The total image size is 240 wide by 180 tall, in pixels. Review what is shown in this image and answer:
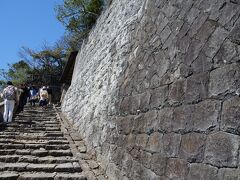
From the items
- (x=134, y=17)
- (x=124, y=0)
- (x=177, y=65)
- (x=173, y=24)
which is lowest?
(x=177, y=65)

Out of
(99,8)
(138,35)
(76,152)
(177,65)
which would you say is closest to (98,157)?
(76,152)

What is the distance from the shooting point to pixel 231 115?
245 cm

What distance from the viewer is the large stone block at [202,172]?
2.55m

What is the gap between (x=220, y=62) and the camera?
8.93 ft

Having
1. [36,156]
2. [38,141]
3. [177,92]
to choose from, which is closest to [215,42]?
[177,92]

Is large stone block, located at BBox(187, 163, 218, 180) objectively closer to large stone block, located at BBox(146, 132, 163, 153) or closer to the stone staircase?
large stone block, located at BBox(146, 132, 163, 153)

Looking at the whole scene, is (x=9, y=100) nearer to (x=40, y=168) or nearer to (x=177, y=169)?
(x=40, y=168)

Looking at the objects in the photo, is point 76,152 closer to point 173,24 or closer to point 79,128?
point 79,128

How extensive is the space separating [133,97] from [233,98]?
8.45 feet

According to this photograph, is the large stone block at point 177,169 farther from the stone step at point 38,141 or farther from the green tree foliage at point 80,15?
the green tree foliage at point 80,15

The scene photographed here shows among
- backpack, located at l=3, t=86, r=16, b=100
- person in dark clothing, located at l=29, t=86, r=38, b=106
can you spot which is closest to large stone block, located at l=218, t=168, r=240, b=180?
backpack, located at l=3, t=86, r=16, b=100

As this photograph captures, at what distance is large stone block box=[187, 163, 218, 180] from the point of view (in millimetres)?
2549

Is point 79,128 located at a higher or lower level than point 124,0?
lower

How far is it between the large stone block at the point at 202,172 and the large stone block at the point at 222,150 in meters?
0.05
